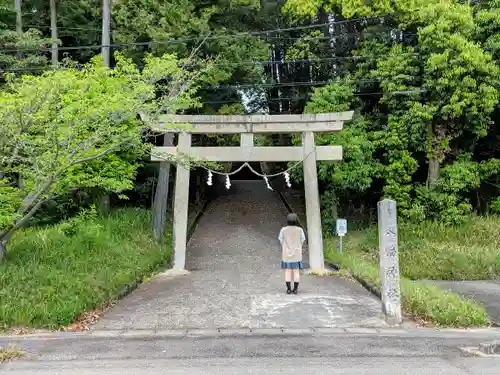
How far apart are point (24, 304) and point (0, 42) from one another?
12.9 meters

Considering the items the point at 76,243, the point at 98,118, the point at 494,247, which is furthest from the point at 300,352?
the point at 494,247

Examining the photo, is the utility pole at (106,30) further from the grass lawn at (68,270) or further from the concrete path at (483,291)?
the concrete path at (483,291)

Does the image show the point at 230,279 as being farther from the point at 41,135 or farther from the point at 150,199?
the point at 150,199

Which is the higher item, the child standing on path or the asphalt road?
the child standing on path

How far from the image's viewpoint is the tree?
8.98 meters

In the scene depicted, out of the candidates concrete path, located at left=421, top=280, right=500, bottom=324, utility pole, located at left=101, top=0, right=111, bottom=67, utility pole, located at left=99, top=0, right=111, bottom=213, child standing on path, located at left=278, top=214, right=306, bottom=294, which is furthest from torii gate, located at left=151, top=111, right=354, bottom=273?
utility pole, located at left=101, top=0, right=111, bottom=67

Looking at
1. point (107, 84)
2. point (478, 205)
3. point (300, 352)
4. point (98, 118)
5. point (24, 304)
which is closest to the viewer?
point (300, 352)

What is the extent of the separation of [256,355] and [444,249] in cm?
1217

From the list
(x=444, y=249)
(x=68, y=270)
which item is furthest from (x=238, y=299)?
(x=444, y=249)

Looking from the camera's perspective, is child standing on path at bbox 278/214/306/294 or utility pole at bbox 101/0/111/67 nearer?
child standing on path at bbox 278/214/306/294

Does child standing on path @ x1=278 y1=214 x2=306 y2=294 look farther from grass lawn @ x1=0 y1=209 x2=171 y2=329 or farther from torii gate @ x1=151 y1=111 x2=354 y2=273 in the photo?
torii gate @ x1=151 y1=111 x2=354 y2=273

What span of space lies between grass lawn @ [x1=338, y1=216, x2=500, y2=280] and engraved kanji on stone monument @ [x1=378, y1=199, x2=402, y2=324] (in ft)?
28.1

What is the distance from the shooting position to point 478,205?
2041cm

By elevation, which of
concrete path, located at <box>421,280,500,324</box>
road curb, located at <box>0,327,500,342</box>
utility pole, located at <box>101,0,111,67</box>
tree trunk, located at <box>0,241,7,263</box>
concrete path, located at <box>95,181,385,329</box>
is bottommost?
concrete path, located at <box>421,280,500,324</box>
